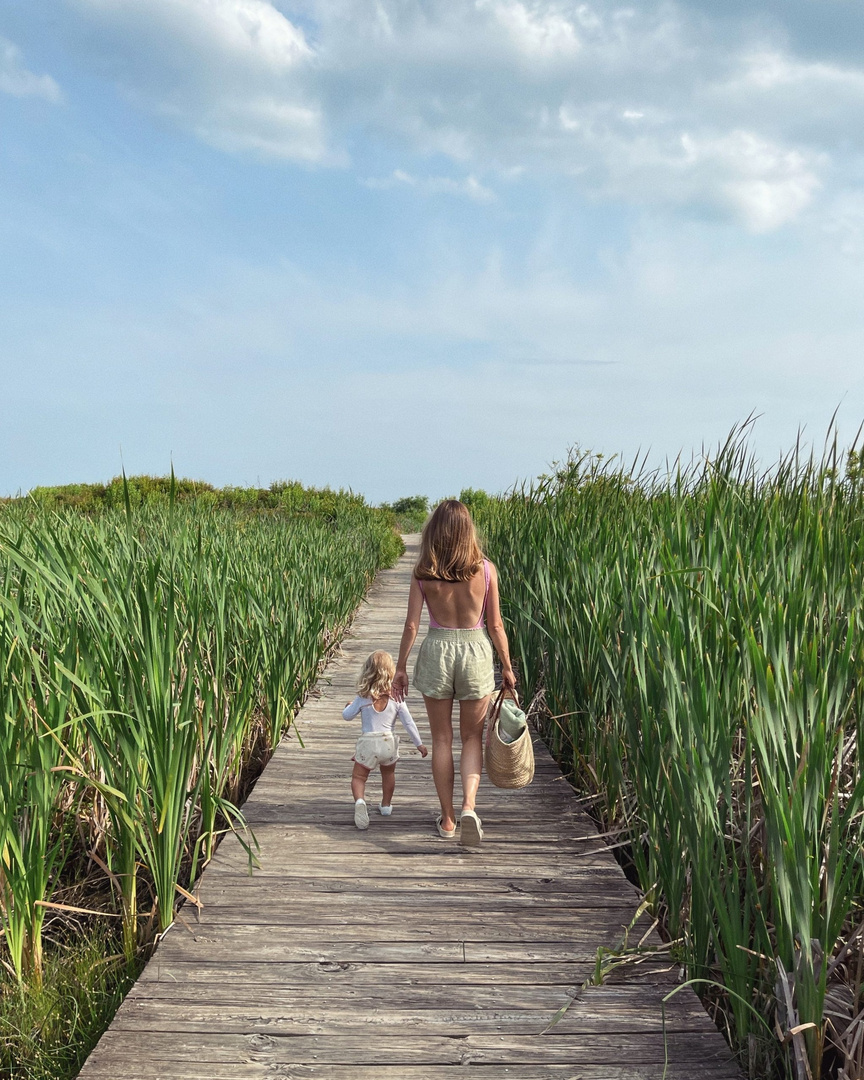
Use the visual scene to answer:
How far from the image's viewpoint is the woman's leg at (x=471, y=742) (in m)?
3.40

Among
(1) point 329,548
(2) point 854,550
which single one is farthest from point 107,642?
(1) point 329,548

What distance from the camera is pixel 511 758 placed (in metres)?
3.33

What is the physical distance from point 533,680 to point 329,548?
12.8ft

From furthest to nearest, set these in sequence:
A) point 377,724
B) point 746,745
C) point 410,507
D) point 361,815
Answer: point 410,507
point 377,724
point 361,815
point 746,745

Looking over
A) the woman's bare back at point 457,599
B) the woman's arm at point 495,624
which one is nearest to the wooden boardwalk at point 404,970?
the woman's arm at point 495,624

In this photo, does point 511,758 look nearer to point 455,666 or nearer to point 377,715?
point 455,666

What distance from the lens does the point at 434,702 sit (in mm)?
3465

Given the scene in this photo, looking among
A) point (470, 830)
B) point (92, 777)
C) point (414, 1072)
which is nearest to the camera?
Answer: point (414, 1072)

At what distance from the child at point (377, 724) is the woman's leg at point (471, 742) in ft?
0.75

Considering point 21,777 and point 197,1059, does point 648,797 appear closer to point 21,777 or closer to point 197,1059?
point 197,1059

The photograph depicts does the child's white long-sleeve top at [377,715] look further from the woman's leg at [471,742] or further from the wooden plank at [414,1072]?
the wooden plank at [414,1072]

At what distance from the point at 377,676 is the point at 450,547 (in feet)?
2.50

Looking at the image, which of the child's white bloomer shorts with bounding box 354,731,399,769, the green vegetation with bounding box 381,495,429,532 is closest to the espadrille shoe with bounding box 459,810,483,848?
the child's white bloomer shorts with bounding box 354,731,399,769

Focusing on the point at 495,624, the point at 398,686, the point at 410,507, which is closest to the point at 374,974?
the point at 398,686
